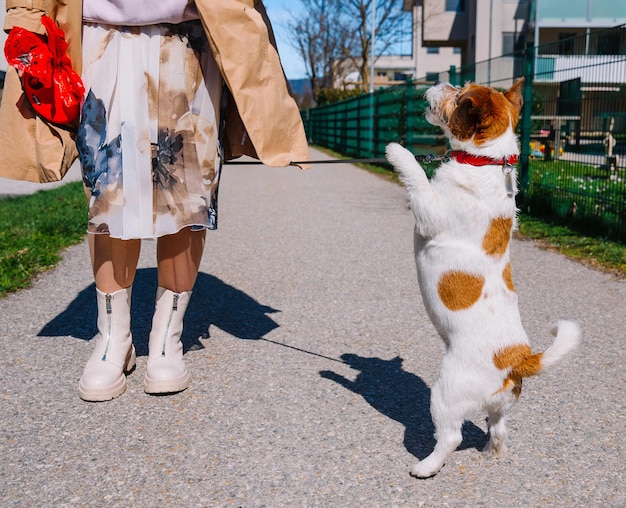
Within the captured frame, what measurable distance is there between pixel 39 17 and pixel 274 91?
3.08 feet

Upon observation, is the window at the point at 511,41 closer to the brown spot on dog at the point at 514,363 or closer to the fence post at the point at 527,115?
the fence post at the point at 527,115

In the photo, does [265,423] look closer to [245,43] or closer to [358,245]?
[245,43]

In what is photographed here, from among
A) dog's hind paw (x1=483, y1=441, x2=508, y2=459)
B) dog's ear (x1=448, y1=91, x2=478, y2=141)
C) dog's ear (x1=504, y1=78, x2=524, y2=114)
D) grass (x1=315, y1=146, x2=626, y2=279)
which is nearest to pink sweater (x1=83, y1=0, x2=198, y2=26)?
dog's ear (x1=448, y1=91, x2=478, y2=141)

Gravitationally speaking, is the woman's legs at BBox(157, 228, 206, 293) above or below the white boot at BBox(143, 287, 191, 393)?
above

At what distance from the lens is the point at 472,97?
2.38m

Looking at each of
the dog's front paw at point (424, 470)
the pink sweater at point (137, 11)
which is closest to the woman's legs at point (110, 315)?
the pink sweater at point (137, 11)

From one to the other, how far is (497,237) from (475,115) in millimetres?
432

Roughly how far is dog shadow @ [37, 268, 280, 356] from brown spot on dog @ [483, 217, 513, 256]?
1.76 metres

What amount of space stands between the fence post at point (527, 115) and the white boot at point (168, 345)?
6148 millimetres

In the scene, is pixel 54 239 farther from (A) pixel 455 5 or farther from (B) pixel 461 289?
(A) pixel 455 5

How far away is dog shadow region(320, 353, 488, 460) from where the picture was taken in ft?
8.66

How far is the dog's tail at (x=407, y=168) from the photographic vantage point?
2.44m

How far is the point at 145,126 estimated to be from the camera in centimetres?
279

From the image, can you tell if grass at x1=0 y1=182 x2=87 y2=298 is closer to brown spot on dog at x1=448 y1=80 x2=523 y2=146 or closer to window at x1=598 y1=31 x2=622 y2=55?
brown spot on dog at x1=448 y1=80 x2=523 y2=146
